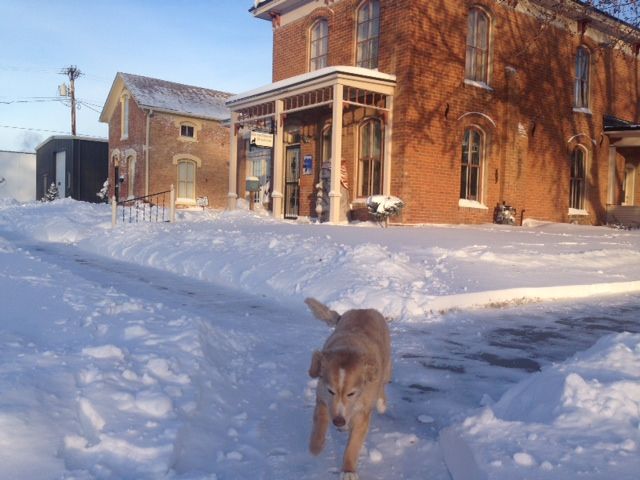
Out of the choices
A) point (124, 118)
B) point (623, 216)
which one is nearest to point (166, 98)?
point (124, 118)

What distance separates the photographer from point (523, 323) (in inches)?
256

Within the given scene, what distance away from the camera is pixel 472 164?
1598cm

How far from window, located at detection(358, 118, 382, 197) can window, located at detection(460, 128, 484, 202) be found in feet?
8.51

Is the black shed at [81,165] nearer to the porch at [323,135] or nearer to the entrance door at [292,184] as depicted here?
the porch at [323,135]

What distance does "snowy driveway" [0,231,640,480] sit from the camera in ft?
9.26

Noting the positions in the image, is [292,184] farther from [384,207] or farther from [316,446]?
[316,446]

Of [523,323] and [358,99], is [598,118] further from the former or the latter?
[523,323]

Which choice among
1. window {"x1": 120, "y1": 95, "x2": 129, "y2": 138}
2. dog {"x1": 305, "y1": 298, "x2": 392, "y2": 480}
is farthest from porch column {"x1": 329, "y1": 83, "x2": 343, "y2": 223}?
window {"x1": 120, "y1": 95, "x2": 129, "y2": 138}

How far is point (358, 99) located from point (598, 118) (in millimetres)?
10546

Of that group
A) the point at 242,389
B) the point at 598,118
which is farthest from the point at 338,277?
the point at 598,118

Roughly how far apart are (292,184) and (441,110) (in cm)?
596

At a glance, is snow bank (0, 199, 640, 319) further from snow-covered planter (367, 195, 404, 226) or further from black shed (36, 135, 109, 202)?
black shed (36, 135, 109, 202)

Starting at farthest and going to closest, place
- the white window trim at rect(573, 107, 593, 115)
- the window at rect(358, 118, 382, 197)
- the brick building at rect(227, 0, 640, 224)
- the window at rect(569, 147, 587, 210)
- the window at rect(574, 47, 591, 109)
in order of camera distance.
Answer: the window at rect(569, 147, 587, 210) → the window at rect(574, 47, 591, 109) → the white window trim at rect(573, 107, 593, 115) → the window at rect(358, 118, 382, 197) → the brick building at rect(227, 0, 640, 224)

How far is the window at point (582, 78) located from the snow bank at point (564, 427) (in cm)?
1856
